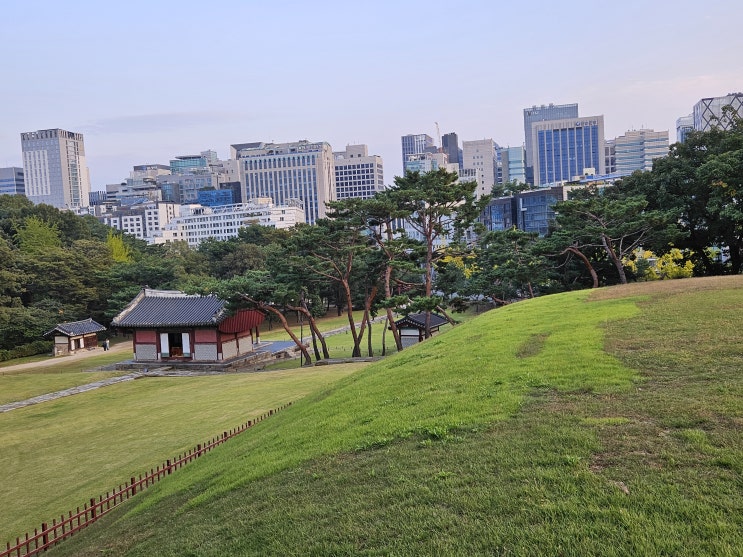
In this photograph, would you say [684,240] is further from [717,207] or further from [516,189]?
[516,189]

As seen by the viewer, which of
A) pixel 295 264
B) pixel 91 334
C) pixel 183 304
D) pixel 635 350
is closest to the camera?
pixel 635 350

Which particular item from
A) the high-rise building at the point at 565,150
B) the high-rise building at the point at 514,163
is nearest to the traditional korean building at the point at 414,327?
the high-rise building at the point at 565,150

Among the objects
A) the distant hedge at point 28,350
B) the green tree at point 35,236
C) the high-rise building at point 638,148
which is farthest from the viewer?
the high-rise building at point 638,148

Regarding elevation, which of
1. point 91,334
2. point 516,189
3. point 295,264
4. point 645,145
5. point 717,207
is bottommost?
point 91,334

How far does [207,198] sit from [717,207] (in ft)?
520

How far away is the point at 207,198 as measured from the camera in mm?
167000

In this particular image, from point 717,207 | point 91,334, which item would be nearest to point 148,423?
point 717,207

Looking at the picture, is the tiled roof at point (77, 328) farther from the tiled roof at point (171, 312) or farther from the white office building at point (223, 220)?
the white office building at point (223, 220)

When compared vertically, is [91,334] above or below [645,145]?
below

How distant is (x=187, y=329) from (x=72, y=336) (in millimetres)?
15059

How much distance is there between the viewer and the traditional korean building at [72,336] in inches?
1775

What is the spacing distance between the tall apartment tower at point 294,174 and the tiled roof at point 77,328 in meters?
118

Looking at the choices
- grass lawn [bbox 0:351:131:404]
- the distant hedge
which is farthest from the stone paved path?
the distant hedge

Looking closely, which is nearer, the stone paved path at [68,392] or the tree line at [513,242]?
the stone paved path at [68,392]
